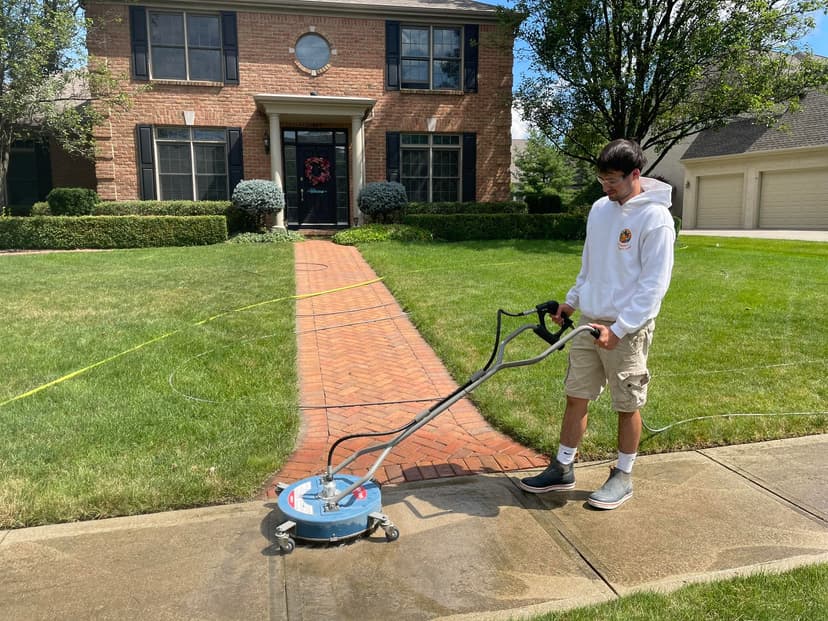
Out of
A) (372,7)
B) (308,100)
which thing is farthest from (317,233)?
(372,7)

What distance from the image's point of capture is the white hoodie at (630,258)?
276 cm

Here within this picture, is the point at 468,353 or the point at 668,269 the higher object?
the point at 668,269

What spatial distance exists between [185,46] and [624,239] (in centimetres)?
1601

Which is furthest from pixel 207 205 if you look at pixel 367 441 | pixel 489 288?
pixel 367 441

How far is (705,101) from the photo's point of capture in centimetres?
1308

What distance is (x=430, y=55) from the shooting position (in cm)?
1711

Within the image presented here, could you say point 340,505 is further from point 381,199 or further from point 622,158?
point 381,199

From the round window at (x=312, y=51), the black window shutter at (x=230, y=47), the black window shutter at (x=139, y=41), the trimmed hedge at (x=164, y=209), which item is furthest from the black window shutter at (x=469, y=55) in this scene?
the black window shutter at (x=139, y=41)

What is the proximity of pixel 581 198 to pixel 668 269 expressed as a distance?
18308 mm

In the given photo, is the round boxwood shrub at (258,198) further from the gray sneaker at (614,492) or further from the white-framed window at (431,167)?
the gray sneaker at (614,492)

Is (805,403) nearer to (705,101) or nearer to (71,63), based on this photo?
(705,101)

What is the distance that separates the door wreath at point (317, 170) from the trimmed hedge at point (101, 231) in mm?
3797

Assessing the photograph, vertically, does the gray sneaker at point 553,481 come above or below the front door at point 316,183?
below

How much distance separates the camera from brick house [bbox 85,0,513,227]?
15.7 m
